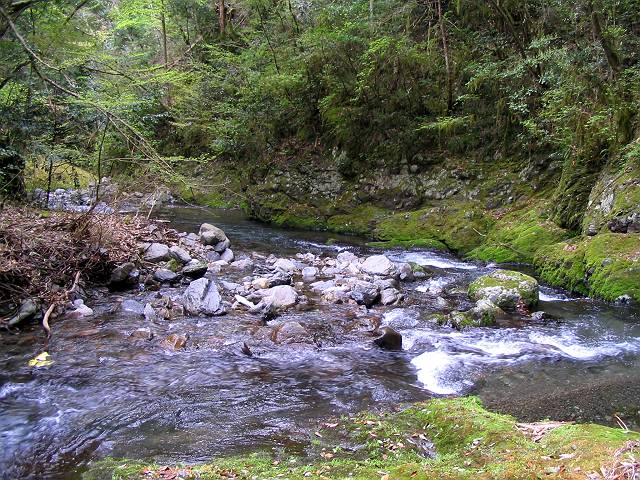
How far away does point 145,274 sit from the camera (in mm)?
9820

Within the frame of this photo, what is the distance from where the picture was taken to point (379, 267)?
10617 millimetres

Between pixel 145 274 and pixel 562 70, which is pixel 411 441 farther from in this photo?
pixel 562 70

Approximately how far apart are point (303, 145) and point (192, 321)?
12265mm

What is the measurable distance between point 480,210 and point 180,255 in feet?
27.1

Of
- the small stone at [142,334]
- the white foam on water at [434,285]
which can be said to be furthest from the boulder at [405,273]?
the small stone at [142,334]

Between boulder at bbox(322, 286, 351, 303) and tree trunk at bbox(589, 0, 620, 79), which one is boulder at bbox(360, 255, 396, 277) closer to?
boulder at bbox(322, 286, 351, 303)

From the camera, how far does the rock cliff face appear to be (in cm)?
908

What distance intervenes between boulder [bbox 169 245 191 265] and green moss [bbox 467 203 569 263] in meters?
6.98

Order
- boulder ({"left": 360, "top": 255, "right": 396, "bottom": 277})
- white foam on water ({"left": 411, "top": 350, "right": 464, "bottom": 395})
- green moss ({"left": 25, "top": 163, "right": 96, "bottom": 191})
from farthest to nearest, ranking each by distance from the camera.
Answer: green moss ({"left": 25, "top": 163, "right": 96, "bottom": 191}), boulder ({"left": 360, "top": 255, "right": 396, "bottom": 277}), white foam on water ({"left": 411, "top": 350, "right": 464, "bottom": 395})

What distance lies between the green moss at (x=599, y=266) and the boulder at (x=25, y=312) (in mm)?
9249

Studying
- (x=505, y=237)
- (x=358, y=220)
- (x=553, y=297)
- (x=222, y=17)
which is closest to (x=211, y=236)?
(x=358, y=220)

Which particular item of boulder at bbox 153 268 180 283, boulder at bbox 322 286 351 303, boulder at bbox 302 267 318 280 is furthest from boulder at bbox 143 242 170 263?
boulder at bbox 322 286 351 303

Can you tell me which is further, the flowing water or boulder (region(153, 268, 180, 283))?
boulder (region(153, 268, 180, 283))

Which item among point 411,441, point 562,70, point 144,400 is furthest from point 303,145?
point 411,441
